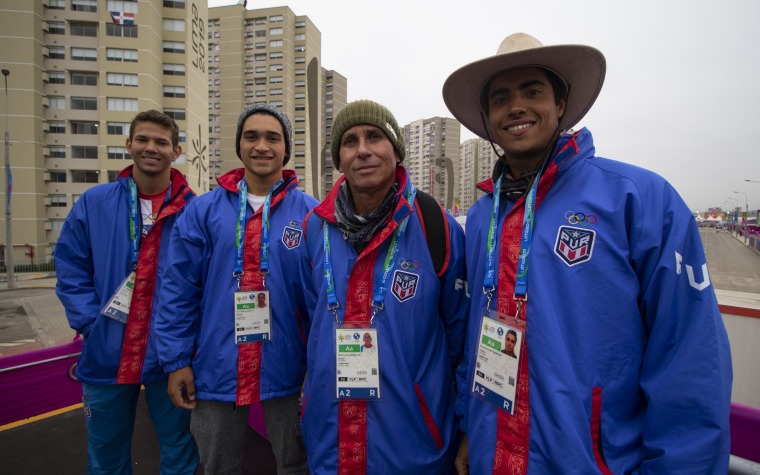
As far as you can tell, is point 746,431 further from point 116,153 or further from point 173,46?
point 173,46

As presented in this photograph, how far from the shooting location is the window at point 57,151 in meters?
28.3

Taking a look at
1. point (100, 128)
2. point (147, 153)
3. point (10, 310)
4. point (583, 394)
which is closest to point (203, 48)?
point (100, 128)

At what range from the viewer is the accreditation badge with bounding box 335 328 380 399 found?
4.95 ft

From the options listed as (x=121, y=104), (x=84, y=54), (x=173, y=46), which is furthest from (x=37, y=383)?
(x=173, y=46)

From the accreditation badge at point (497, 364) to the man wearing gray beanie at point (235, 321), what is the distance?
1.01 metres

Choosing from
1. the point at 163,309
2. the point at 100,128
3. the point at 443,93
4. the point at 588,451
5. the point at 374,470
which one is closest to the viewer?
the point at 588,451

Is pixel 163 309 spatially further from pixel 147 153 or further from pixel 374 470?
pixel 374 470

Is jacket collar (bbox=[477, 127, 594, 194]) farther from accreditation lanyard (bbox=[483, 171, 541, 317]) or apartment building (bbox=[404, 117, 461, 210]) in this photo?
apartment building (bbox=[404, 117, 461, 210])

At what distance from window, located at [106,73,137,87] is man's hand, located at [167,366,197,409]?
3558cm

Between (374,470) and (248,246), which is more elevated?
(248,246)

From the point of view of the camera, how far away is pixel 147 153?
7.47 ft

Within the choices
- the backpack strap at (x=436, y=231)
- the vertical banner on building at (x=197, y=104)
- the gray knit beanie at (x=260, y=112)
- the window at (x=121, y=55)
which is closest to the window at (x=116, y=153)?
the vertical banner on building at (x=197, y=104)

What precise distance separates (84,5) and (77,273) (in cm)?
3782

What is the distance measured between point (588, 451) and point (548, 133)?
1039mm
